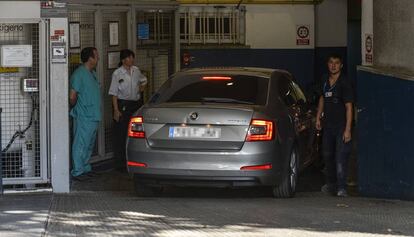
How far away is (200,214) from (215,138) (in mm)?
966

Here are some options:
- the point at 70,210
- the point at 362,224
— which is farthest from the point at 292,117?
the point at 70,210

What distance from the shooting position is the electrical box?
9922 millimetres

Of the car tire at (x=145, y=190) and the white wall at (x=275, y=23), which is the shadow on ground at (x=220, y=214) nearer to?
the car tire at (x=145, y=190)

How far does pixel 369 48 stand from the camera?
1079 cm

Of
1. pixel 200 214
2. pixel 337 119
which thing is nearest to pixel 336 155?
pixel 337 119

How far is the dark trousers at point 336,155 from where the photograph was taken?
10117 millimetres

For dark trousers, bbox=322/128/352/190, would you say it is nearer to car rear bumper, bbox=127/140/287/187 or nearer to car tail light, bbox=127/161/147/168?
car rear bumper, bbox=127/140/287/187

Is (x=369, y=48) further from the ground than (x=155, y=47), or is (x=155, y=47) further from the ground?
(x=155, y=47)

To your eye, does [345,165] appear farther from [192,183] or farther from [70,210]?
[70,210]

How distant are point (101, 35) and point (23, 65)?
2260mm

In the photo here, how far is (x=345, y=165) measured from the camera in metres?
10.2

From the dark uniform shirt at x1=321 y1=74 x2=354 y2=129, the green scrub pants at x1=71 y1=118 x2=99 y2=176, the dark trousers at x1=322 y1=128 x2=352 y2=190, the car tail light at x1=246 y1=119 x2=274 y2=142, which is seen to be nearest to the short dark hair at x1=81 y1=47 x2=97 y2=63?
the green scrub pants at x1=71 y1=118 x2=99 y2=176

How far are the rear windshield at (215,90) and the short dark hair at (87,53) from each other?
1506 millimetres

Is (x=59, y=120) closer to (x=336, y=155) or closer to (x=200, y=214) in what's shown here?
(x=200, y=214)
